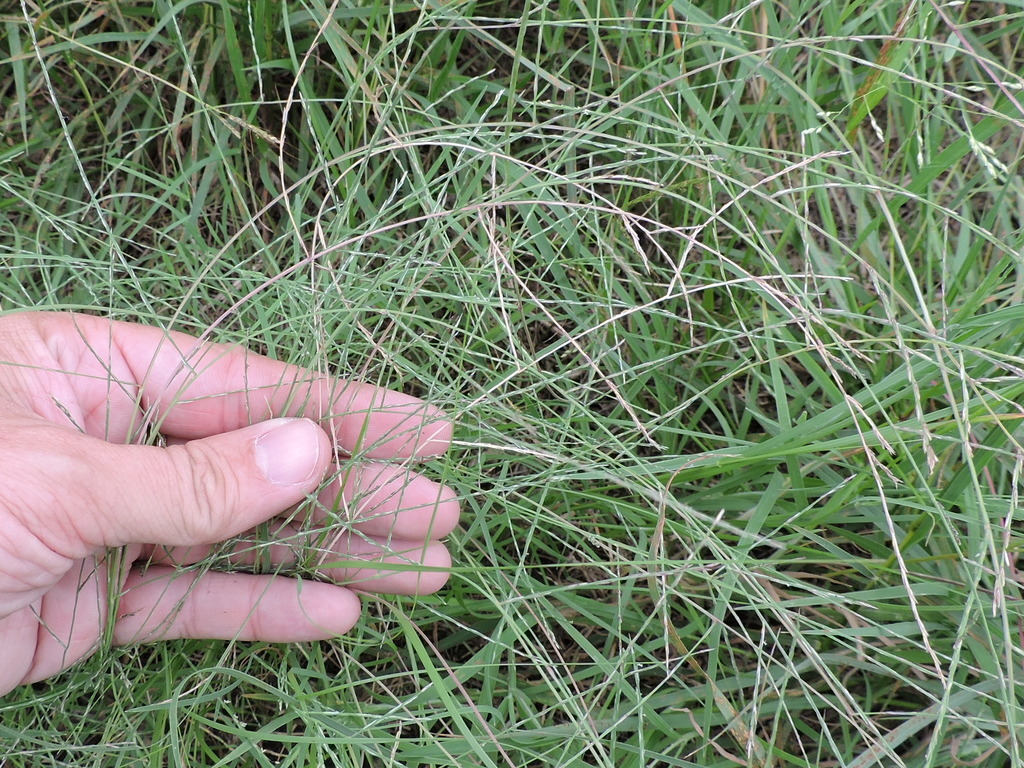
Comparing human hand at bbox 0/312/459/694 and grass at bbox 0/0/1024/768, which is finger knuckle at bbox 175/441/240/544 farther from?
grass at bbox 0/0/1024/768

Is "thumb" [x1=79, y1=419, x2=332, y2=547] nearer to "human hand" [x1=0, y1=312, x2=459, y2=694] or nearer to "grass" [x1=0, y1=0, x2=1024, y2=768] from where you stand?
"human hand" [x1=0, y1=312, x2=459, y2=694]

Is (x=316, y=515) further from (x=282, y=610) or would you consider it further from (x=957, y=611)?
(x=957, y=611)

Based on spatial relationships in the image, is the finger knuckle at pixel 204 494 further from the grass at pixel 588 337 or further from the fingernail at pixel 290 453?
the grass at pixel 588 337

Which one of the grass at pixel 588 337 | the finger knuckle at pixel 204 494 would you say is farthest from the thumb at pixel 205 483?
the grass at pixel 588 337

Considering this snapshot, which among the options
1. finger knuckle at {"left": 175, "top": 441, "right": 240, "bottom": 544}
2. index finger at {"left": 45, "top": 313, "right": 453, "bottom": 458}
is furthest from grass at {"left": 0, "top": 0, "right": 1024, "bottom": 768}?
finger knuckle at {"left": 175, "top": 441, "right": 240, "bottom": 544}

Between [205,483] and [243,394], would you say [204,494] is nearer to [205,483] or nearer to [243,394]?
[205,483]

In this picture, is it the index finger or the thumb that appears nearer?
the thumb

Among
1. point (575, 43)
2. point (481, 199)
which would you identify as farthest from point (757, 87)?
point (481, 199)
